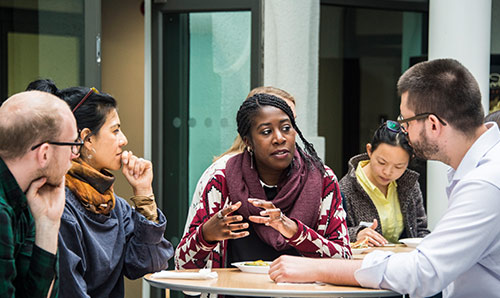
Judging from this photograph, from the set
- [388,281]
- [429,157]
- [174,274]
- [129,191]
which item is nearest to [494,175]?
[429,157]

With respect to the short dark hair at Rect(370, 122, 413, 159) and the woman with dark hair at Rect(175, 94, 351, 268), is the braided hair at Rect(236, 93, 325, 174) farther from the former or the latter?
the short dark hair at Rect(370, 122, 413, 159)

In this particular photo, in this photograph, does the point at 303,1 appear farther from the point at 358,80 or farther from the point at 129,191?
the point at 358,80

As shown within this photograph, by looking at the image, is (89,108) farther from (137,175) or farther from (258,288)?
(258,288)

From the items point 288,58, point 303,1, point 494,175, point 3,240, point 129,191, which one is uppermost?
point 303,1

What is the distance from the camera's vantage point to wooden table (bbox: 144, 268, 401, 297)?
2.55 meters

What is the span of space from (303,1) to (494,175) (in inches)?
149

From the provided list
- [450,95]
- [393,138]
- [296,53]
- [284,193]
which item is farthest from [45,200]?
[296,53]

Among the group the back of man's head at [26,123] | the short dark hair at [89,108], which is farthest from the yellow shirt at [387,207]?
the back of man's head at [26,123]

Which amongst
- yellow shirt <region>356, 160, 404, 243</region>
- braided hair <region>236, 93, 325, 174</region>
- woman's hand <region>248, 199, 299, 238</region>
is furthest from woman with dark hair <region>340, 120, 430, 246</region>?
woman's hand <region>248, 199, 299, 238</region>

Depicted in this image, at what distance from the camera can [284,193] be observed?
3.37 meters

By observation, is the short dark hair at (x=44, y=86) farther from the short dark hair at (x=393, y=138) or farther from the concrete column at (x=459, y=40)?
the concrete column at (x=459, y=40)

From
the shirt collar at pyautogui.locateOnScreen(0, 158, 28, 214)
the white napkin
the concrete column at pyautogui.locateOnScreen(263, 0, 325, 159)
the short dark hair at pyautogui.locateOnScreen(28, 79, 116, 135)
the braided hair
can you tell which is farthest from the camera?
the concrete column at pyautogui.locateOnScreen(263, 0, 325, 159)

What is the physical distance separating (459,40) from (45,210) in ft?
14.3

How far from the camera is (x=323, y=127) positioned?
29.5ft
